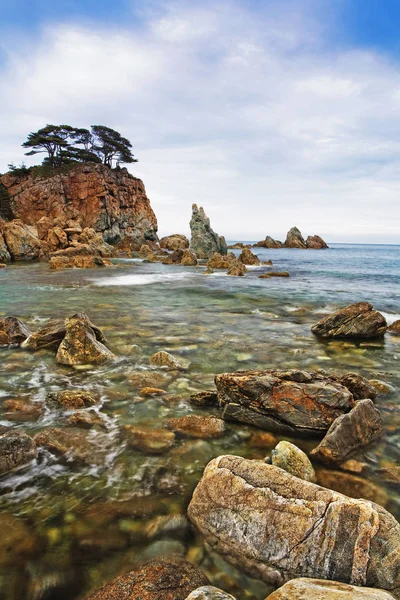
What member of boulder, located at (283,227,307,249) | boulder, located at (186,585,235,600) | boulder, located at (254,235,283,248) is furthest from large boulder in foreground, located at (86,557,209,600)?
boulder, located at (283,227,307,249)

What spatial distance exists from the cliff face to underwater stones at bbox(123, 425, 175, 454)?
66766 millimetres

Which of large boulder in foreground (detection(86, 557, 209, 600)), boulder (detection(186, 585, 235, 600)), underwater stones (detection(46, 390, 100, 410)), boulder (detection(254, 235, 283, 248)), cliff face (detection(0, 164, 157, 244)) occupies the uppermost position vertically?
cliff face (detection(0, 164, 157, 244))

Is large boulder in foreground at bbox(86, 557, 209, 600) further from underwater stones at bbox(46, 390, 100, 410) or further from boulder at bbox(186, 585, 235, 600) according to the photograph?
underwater stones at bbox(46, 390, 100, 410)

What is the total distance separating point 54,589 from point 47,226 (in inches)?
1982

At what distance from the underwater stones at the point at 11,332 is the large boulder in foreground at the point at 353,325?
7.79m

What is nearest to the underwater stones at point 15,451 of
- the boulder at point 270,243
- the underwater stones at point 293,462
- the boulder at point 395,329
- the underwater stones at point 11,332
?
the underwater stones at point 293,462

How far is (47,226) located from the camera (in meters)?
46.9

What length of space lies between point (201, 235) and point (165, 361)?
46295mm

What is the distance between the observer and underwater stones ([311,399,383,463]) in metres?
3.88

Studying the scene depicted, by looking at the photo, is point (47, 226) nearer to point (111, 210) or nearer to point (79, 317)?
point (111, 210)

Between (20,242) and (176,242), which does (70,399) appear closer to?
(20,242)

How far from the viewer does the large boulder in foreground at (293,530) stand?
238cm

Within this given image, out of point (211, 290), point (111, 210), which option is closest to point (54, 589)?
point (211, 290)

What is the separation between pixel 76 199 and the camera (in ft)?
225
